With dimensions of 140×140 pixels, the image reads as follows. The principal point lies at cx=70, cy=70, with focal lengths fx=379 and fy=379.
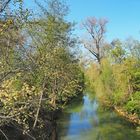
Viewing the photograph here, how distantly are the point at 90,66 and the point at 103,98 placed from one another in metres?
14.0

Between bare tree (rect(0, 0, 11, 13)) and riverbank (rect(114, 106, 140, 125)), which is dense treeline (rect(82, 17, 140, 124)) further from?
bare tree (rect(0, 0, 11, 13))

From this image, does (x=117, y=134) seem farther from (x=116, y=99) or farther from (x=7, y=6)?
(x=7, y=6)

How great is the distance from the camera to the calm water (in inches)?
1194

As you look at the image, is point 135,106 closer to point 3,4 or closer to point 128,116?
point 128,116

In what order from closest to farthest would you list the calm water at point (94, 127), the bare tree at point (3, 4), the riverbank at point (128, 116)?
the bare tree at point (3, 4) < the calm water at point (94, 127) < the riverbank at point (128, 116)

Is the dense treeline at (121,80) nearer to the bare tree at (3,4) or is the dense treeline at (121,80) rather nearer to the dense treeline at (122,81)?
the dense treeline at (122,81)

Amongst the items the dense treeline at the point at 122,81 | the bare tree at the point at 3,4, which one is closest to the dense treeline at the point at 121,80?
the dense treeline at the point at 122,81

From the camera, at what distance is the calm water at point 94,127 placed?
30.3 meters

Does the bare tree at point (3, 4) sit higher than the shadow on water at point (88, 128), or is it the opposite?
the bare tree at point (3, 4)

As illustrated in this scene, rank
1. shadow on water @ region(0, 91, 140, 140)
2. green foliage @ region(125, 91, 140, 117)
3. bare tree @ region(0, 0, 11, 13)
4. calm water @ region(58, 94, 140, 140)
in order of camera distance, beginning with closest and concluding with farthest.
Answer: bare tree @ region(0, 0, 11, 13), shadow on water @ region(0, 91, 140, 140), calm water @ region(58, 94, 140, 140), green foliage @ region(125, 91, 140, 117)

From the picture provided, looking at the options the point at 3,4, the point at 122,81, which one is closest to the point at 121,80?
the point at 122,81

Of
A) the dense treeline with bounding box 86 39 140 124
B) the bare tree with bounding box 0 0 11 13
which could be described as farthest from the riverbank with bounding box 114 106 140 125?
the bare tree with bounding box 0 0 11 13

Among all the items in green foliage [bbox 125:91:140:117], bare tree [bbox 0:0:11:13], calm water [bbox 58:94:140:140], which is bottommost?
calm water [bbox 58:94:140:140]

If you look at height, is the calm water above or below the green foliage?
below
